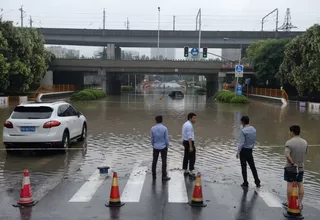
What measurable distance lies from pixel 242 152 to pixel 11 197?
482cm

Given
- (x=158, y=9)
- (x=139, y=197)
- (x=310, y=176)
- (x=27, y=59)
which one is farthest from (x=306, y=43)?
(x=158, y=9)

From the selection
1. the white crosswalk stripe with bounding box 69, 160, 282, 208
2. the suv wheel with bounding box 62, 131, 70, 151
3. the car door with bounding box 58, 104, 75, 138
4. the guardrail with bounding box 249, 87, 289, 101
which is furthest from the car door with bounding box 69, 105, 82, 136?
the guardrail with bounding box 249, 87, 289, 101

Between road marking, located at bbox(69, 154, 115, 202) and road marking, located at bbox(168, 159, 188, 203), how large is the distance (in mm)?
1569

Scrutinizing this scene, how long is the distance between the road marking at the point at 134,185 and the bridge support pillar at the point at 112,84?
2268 inches

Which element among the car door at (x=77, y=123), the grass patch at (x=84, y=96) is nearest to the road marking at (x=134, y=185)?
the car door at (x=77, y=123)

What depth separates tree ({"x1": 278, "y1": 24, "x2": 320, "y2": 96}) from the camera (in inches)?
1570

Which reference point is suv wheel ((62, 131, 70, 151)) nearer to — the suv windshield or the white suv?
the white suv

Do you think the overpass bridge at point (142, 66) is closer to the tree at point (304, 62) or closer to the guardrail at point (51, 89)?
the guardrail at point (51, 89)

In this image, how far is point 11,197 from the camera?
7.64 meters

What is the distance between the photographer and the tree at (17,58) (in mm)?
40438

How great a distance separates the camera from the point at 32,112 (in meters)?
12.2

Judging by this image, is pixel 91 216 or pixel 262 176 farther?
pixel 262 176

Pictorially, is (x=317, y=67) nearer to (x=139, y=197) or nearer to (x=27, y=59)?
(x=27, y=59)

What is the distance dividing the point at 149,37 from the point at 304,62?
43.6 meters
